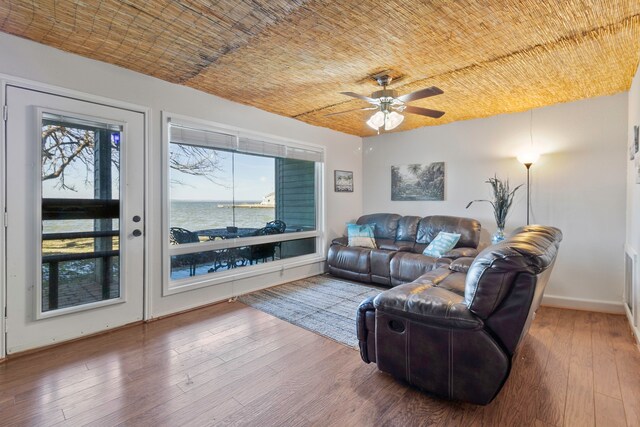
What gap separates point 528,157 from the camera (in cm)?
369

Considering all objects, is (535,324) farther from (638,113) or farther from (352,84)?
(352,84)

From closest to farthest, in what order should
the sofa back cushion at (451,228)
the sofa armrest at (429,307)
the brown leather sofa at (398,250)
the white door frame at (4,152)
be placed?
1. the sofa armrest at (429,307)
2. the white door frame at (4,152)
3. the brown leather sofa at (398,250)
4. the sofa back cushion at (451,228)

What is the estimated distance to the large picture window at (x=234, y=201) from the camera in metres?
3.36

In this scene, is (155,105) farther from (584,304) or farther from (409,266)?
(584,304)

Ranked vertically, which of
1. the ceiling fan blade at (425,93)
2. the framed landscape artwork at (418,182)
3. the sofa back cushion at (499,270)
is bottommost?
the sofa back cushion at (499,270)

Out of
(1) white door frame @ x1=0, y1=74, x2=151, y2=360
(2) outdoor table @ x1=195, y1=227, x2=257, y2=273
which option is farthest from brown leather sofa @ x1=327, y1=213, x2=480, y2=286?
(1) white door frame @ x1=0, y1=74, x2=151, y2=360

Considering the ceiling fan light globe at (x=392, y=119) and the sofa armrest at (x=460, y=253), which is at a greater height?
the ceiling fan light globe at (x=392, y=119)

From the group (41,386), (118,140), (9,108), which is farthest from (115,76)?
(41,386)

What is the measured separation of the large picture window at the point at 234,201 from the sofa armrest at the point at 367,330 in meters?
2.16

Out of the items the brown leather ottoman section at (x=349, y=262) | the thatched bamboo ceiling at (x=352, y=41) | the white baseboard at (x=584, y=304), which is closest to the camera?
the thatched bamboo ceiling at (x=352, y=41)

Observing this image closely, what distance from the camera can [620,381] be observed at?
2.01 metres

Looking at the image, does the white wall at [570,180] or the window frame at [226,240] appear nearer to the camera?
the window frame at [226,240]

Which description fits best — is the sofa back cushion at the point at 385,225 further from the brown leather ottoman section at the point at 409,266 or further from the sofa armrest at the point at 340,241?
the brown leather ottoman section at the point at 409,266

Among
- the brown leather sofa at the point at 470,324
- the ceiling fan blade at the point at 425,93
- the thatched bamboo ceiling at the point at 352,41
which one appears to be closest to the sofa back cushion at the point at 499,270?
the brown leather sofa at the point at 470,324
